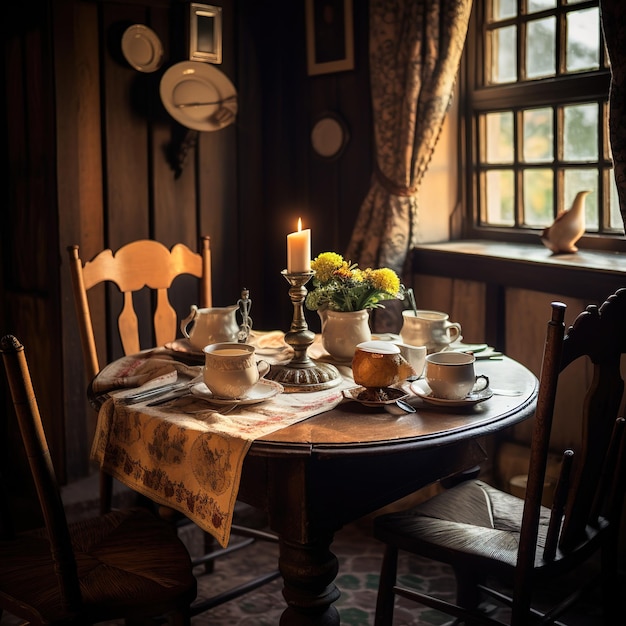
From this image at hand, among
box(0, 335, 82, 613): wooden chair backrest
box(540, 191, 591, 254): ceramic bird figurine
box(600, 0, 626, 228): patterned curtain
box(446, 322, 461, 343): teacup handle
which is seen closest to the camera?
box(0, 335, 82, 613): wooden chair backrest

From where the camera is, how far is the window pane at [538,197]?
9.86ft

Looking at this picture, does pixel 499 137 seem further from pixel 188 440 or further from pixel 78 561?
pixel 78 561

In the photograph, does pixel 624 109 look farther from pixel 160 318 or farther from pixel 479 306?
pixel 160 318

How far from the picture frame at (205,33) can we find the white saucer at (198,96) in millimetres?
42

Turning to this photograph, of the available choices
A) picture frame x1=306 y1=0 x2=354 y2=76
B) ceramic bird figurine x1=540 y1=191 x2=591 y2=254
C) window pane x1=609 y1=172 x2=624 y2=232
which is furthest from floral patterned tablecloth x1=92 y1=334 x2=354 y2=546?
picture frame x1=306 y1=0 x2=354 y2=76

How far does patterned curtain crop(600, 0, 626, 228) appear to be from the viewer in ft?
7.50

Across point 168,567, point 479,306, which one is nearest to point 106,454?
point 168,567

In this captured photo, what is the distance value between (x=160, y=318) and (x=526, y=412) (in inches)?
49.7

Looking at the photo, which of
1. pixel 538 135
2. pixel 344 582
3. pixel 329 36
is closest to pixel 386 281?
pixel 344 582

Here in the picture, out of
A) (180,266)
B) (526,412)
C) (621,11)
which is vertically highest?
(621,11)

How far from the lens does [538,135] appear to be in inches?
118

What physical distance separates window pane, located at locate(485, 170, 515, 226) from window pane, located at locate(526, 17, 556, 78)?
0.38 metres

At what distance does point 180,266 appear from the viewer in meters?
2.65

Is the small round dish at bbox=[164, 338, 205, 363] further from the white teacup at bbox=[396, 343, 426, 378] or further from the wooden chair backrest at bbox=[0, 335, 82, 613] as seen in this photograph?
the wooden chair backrest at bbox=[0, 335, 82, 613]
